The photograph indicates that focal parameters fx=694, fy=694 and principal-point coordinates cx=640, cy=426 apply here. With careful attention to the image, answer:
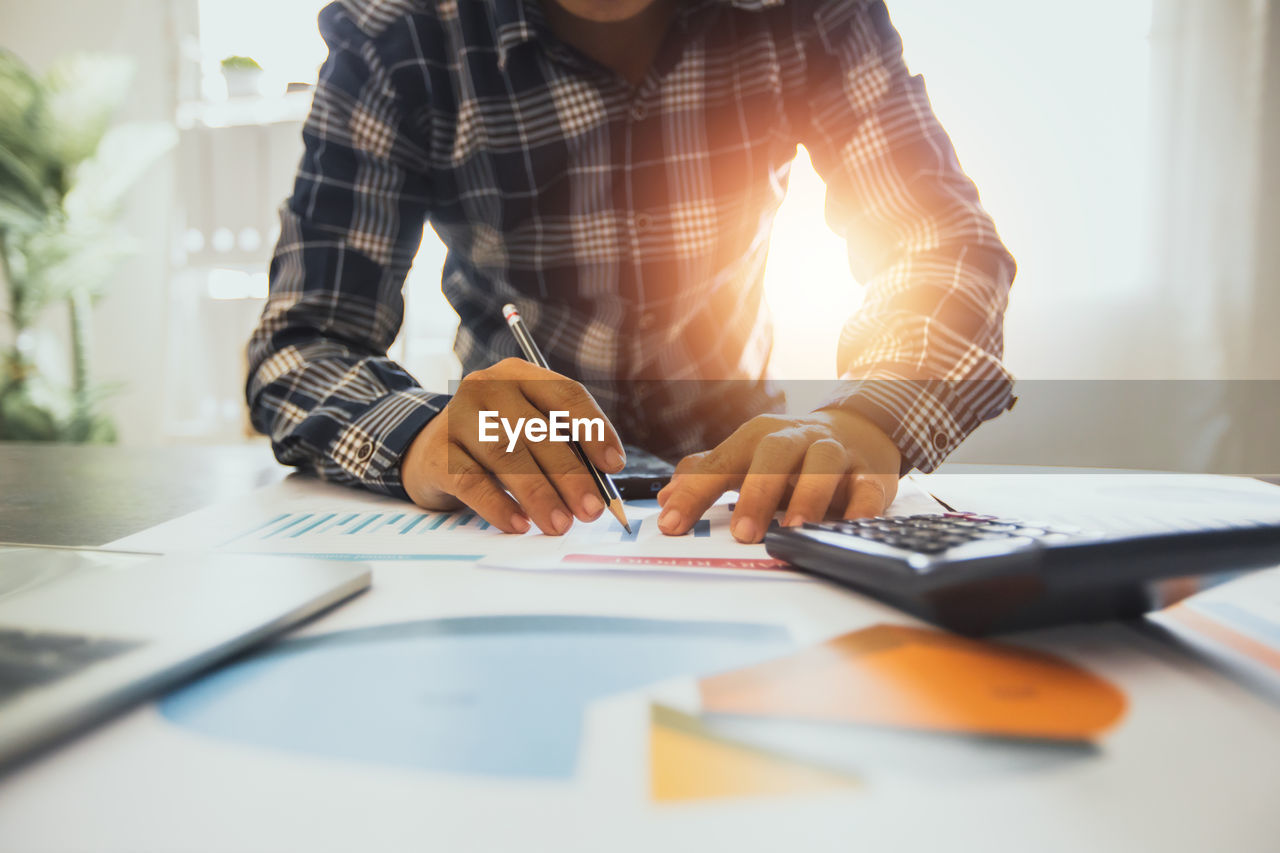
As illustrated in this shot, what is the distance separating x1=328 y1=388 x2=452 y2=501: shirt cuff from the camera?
0.49 metres

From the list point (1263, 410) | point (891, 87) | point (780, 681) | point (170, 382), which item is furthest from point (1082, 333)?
point (170, 382)

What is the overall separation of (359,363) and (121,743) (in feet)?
1.44

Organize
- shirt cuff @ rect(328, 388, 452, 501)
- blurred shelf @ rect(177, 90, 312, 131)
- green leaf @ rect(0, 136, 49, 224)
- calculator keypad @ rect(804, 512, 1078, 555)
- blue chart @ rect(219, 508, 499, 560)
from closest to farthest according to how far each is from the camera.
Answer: calculator keypad @ rect(804, 512, 1078, 555)
blue chart @ rect(219, 508, 499, 560)
shirt cuff @ rect(328, 388, 452, 501)
green leaf @ rect(0, 136, 49, 224)
blurred shelf @ rect(177, 90, 312, 131)

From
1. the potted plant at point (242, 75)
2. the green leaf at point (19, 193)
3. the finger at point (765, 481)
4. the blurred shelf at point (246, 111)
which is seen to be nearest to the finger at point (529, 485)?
the finger at point (765, 481)

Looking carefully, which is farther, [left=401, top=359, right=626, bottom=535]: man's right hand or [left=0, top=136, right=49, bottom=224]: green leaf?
[left=0, top=136, right=49, bottom=224]: green leaf

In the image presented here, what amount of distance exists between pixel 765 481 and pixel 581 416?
0.11m

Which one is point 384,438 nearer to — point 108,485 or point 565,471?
point 565,471

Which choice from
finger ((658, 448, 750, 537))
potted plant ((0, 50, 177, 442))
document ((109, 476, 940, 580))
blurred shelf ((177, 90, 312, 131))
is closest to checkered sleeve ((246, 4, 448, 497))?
document ((109, 476, 940, 580))

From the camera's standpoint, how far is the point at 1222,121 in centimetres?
164

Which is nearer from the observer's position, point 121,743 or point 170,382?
point 121,743

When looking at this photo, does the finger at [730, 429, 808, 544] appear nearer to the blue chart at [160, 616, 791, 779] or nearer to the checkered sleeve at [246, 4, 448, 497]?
the blue chart at [160, 616, 791, 779]

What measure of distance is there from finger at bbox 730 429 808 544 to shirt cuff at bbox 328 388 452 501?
23 centimetres

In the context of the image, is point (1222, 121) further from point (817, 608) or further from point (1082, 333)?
point (817, 608)

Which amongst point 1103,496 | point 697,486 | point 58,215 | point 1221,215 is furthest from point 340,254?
point 58,215
